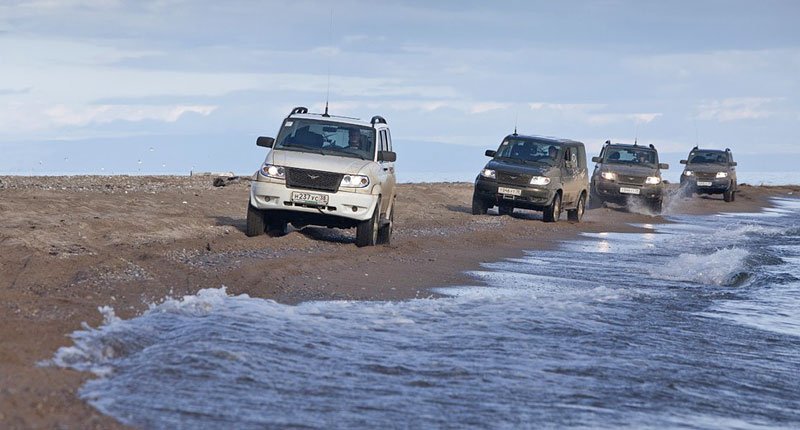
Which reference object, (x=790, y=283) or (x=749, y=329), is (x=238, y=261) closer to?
(x=749, y=329)

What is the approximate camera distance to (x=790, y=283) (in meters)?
16.8

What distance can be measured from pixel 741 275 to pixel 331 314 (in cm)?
812

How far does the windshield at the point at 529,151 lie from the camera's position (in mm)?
26641

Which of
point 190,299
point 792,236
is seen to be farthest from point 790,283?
point 792,236

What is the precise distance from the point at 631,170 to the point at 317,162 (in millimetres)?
18609

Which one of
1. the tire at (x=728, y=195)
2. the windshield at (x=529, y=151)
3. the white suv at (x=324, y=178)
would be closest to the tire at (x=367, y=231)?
the white suv at (x=324, y=178)

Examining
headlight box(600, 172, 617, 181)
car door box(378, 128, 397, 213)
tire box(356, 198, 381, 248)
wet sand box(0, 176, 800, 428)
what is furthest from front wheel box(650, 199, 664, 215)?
tire box(356, 198, 381, 248)

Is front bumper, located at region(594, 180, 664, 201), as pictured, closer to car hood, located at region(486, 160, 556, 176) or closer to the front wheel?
the front wheel

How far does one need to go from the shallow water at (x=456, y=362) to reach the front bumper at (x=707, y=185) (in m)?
32.3

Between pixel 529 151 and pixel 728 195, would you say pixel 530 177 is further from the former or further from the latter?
pixel 728 195

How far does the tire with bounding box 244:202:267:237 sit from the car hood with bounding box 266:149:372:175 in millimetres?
732

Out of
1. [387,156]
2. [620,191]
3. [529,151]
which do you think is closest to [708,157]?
[620,191]

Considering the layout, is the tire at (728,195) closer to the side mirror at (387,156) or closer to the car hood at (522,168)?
the car hood at (522,168)

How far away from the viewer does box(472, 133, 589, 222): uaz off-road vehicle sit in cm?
2594
